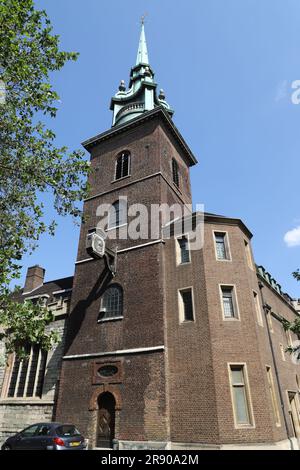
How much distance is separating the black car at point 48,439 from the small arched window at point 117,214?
13.0 metres

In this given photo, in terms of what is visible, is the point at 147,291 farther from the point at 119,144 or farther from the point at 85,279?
the point at 119,144

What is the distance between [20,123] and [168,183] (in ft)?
41.8

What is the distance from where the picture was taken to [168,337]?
1758 centimetres

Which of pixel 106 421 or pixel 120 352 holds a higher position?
pixel 120 352

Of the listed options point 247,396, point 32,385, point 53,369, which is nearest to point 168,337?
point 247,396

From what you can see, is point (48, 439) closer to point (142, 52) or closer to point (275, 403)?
point (275, 403)

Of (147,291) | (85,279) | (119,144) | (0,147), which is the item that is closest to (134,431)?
(147,291)

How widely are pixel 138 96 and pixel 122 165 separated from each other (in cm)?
984

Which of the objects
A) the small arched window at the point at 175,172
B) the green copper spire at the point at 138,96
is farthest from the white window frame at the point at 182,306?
the green copper spire at the point at 138,96

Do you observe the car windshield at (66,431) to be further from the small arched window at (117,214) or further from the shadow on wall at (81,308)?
the small arched window at (117,214)

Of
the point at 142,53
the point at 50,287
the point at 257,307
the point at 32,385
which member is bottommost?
the point at 32,385

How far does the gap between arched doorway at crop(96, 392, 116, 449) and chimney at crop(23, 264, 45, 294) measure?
1698 cm

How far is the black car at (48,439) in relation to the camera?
13.0 m

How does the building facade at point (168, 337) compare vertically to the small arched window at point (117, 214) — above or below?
below
